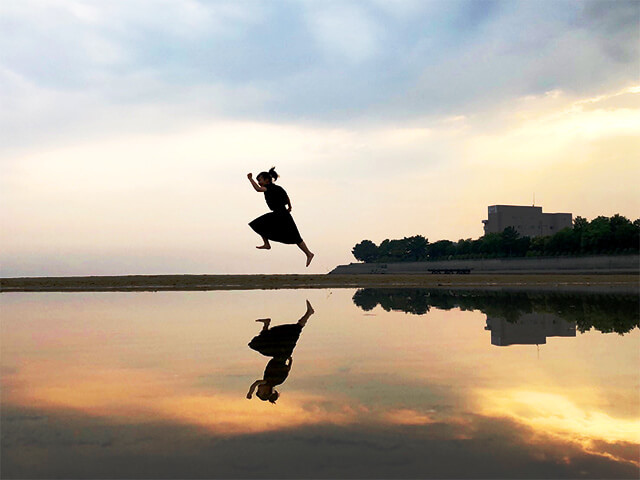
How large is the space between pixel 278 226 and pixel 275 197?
0.72 meters

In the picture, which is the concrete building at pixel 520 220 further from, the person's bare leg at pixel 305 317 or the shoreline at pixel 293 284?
the person's bare leg at pixel 305 317

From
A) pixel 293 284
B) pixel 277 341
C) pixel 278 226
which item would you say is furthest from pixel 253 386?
pixel 293 284

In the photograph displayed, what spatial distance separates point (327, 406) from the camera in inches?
222

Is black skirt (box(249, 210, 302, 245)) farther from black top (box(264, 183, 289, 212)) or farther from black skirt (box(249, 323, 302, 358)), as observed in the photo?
black skirt (box(249, 323, 302, 358))

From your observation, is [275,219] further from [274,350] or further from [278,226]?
[274,350]

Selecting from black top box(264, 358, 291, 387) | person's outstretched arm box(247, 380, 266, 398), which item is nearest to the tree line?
black top box(264, 358, 291, 387)

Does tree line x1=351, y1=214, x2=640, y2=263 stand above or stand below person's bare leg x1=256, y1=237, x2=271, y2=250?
above

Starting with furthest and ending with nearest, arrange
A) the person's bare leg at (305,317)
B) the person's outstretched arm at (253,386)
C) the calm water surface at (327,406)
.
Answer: the person's bare leg at (305,317), the person's outstretched arm at (253,386), the calm water surface at (327,406)

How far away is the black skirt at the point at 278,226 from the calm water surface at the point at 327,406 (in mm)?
2426

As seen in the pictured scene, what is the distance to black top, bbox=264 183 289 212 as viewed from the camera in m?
12.6

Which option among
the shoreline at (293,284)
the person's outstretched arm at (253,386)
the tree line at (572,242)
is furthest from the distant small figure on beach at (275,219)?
the tree line at (572,242)

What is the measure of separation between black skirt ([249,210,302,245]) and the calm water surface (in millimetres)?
2426

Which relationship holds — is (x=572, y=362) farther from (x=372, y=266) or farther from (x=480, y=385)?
(x=372, y=266)

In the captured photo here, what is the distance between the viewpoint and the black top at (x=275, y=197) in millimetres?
12555
